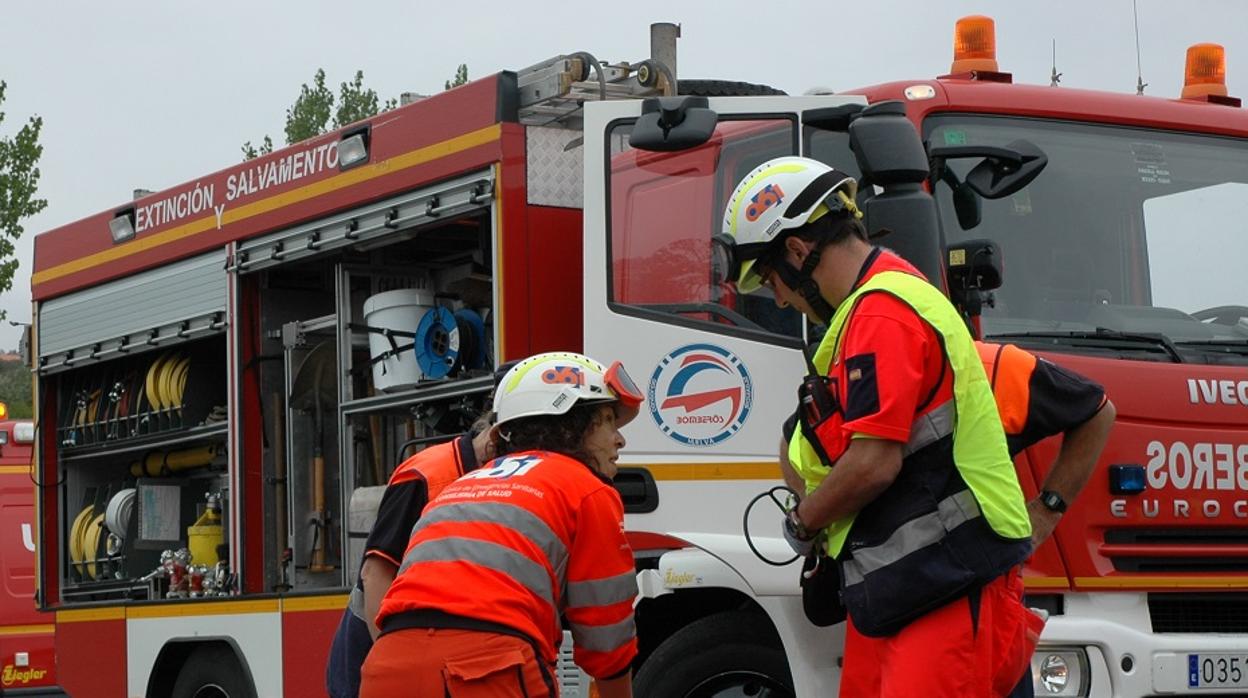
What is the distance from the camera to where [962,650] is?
4035 millimetres

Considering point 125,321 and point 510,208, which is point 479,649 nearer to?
point 510,208

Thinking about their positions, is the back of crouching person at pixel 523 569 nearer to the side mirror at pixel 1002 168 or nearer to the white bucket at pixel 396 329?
the side mirror at pixel 1002 168

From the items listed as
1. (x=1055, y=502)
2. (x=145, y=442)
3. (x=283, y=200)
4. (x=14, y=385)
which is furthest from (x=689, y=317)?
(x=14, y=385)

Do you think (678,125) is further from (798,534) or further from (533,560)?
(533,560)

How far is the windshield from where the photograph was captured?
19.6ft

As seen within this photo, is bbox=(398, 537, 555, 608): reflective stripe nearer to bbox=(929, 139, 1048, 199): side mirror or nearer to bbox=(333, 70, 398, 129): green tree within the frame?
bbox=(929, 139, 1048, 199): side mirror

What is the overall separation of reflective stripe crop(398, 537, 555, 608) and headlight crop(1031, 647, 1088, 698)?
1.86m

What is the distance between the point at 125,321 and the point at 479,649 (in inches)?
231

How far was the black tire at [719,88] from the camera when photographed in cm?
706

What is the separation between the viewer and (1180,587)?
19.1 ft

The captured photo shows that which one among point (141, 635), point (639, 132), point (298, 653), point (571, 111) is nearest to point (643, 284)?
point (639, 132)

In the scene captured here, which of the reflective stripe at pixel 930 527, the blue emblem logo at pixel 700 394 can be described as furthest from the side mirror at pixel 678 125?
the reflective stripe at pixel 930 527

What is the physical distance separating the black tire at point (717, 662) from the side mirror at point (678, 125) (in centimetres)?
145

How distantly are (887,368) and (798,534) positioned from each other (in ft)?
1.75
